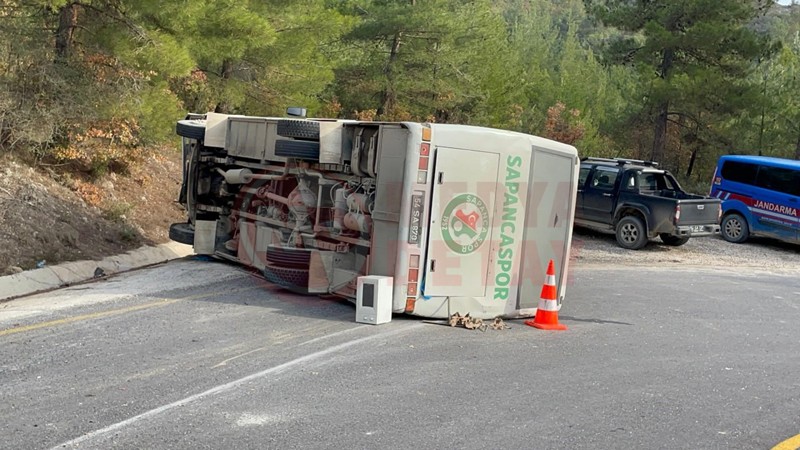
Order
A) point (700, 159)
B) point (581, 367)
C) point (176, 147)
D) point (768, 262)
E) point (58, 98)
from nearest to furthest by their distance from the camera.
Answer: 1. point (581, 367)
2. point (58, 98)
3. point (768, 262)
4. point (176, 147)
5. point (700, 159)

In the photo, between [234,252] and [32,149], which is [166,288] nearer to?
[234,252]

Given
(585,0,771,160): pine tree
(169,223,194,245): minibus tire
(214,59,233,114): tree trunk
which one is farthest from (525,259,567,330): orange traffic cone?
(585,0,771,160): pine tree

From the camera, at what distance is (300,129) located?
10281mm

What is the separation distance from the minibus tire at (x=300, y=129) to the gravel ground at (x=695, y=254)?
769 cm

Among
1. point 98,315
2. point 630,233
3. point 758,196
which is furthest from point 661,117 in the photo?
point 98,315

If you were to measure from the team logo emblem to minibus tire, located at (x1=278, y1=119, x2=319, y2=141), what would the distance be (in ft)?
7.06

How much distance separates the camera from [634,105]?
3123cm

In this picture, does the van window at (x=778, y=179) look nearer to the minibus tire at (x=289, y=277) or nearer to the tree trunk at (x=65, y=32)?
the minibus tire at (x=289, y=277)

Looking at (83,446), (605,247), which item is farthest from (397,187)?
(605,247)

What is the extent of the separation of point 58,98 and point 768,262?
15.4 m

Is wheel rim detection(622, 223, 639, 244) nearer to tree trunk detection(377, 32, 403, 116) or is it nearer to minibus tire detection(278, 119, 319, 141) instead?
minibus tire detection(278, 119, 319, 141)

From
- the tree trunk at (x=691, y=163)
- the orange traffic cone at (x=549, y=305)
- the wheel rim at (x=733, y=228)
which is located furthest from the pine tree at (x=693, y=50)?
the orange traffic cone at (x=549, y=305)

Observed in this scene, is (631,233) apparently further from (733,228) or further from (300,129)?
(300,129)

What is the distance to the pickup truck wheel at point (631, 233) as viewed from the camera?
18531mm
